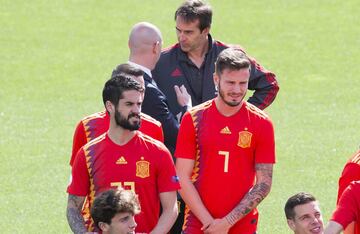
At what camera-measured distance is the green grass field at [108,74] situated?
14711mm

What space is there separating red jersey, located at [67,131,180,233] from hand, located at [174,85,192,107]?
1.52 m

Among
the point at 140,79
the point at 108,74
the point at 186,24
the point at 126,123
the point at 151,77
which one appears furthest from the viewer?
the point at 108,74

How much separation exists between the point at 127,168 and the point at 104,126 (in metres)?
0.83

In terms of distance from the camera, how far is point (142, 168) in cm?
887

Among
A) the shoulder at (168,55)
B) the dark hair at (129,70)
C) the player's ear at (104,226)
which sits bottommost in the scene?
the player's ear at (104,226)

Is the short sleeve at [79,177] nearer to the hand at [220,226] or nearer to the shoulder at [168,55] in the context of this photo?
the hand at [220,226]

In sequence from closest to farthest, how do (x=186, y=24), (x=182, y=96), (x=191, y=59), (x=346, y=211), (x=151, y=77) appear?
(x=346, y=211) < (x=151, y=77) < (x=182, y=96) < (x=186, y=24) < (x=191, y=59)

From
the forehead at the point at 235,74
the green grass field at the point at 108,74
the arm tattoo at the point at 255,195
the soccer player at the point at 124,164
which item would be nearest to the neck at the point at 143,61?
the forehead at the point at 235,74

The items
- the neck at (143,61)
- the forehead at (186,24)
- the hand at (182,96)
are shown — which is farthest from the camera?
the forehead at (186,24)

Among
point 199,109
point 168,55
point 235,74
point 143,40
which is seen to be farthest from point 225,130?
point 168,55

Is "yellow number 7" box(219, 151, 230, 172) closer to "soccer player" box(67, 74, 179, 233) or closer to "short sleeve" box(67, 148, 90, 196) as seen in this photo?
"soccer player" box(67, 74, 179, 233)

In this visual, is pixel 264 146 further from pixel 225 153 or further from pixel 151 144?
pixel 151 144

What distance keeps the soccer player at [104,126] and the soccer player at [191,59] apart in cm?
124

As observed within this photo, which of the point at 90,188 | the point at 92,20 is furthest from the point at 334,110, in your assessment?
the point at 90,188
